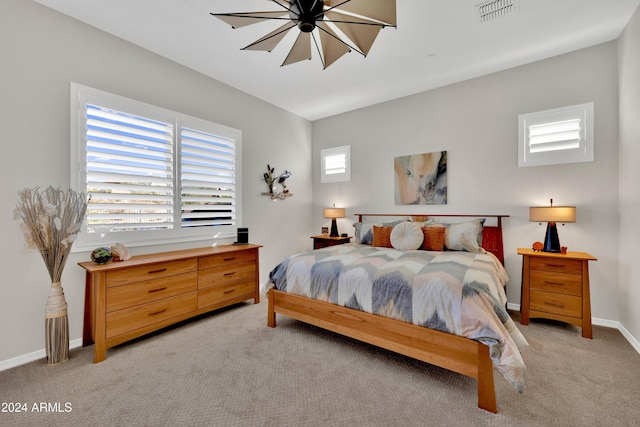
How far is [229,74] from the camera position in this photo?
11.5 ft

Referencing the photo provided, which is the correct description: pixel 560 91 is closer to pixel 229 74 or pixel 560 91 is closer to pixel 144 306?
pixel 229 74

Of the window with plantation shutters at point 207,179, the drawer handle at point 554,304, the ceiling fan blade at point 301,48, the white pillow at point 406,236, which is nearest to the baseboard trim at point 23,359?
the window with plantation shutters at point 207,179

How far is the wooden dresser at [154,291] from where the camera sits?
226 cm

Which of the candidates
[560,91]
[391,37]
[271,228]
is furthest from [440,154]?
[271,228]

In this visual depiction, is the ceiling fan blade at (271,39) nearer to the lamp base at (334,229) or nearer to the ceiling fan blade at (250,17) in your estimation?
the ceiling fan blade at (250,17)

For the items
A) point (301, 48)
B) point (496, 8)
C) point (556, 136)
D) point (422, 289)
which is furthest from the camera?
point (556, 136)

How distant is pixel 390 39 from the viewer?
9.02 ft

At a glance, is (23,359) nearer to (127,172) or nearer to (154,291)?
(154,291)

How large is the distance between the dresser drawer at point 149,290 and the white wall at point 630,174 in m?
4.22

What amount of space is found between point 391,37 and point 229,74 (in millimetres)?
2036

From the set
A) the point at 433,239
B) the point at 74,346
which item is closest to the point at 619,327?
the point at 433,239

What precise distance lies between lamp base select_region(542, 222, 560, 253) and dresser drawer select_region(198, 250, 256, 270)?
3.41 metres

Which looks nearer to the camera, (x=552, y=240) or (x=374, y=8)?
(x=374, y=8)

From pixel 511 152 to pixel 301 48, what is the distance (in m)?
2.86
